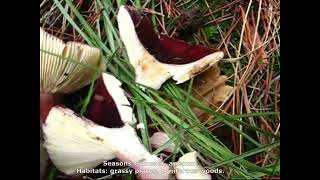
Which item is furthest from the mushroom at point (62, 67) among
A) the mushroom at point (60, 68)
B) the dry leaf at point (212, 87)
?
the dry leaf at point (212, 87)

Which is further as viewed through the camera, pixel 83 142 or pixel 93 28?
pixel 93 28

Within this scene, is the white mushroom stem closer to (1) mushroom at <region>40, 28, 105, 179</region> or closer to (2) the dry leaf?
(1) mushroom at <region>40, 28, 105, 179</region>

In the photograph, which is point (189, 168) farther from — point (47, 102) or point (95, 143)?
A: point (47, 102)

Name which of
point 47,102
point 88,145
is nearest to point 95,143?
point 88,145

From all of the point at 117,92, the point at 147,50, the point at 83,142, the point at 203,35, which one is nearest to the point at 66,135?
the point at 83,142
